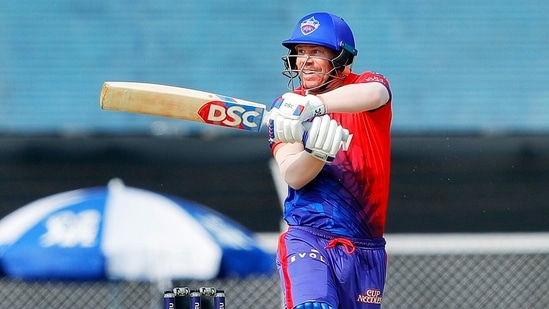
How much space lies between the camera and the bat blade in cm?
310

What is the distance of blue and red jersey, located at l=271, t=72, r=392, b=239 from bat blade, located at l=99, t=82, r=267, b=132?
31 cm

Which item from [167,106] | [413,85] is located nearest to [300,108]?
[167,106]

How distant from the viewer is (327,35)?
3256 millimetres

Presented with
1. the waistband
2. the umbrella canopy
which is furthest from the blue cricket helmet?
the umbrella canopy

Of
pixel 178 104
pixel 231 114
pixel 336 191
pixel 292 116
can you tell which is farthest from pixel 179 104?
pixel 336 191

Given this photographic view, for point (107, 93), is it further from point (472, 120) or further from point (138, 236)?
point (472, 120)

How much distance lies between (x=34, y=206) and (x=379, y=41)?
3.54 meters

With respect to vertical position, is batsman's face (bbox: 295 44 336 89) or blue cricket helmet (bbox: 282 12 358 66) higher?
blue cricket helmet (bbox: 282 12 358 66)

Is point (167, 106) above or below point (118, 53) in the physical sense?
below

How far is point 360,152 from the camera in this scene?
A: 10.8 ft

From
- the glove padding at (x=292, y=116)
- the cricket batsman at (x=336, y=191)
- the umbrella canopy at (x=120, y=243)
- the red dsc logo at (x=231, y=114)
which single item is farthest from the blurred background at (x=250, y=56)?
the glove padding at (x=292, y=116)

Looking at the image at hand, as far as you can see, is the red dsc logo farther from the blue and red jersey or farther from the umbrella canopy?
the umbrella canopy

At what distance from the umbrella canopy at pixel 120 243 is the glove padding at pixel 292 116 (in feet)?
6.31

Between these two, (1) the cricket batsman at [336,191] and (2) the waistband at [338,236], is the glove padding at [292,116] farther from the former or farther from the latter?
(2) the waistband at [338,236]
